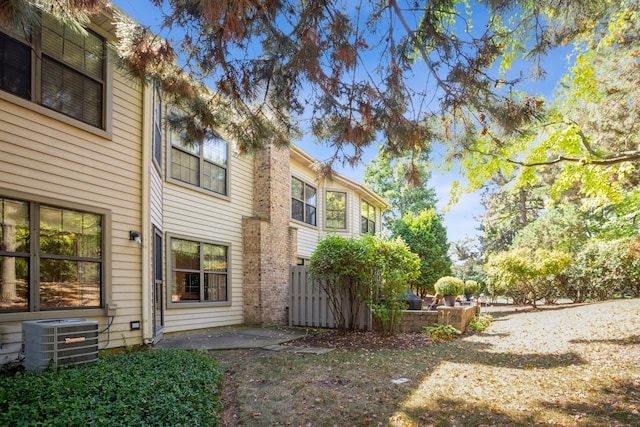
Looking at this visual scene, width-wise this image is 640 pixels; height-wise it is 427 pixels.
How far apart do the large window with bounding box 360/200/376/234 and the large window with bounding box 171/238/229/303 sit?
8949 mm

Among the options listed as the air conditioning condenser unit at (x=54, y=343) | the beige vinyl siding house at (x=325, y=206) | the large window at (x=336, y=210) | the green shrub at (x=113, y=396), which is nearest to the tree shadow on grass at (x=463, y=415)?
the green shrub at (x=113, y=396)

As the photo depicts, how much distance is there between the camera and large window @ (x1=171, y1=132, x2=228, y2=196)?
9430mm

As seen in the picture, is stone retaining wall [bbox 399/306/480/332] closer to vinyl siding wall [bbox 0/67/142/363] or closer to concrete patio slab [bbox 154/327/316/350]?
concrete patio slab [bbox 154/327/316/350]

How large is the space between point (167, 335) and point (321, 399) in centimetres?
526

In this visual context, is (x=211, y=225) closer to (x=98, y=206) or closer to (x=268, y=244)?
(x=268, y=244)

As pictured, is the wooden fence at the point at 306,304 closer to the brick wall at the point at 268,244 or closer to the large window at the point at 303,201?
the brick wall at the point at 268,244

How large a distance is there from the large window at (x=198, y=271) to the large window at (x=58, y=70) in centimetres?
387

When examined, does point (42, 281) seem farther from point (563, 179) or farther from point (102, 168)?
point (563, 179)

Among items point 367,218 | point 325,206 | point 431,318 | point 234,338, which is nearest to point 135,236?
point 234,338

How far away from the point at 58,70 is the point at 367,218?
14993 mm

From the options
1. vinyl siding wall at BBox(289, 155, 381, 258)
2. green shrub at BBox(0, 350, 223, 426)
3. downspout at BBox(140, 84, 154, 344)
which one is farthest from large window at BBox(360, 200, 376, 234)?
green shrub at BBox(0, 350, 223, 426)

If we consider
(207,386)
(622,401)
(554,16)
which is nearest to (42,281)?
(207,386)

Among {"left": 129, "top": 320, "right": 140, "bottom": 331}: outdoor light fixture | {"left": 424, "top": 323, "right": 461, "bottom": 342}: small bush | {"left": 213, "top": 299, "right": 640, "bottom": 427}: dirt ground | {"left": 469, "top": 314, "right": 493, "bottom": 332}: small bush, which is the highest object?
{"left": 129, "top": 320, "right": 140, "bottom": 331}: outdoor light fixture

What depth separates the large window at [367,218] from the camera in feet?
61.1
